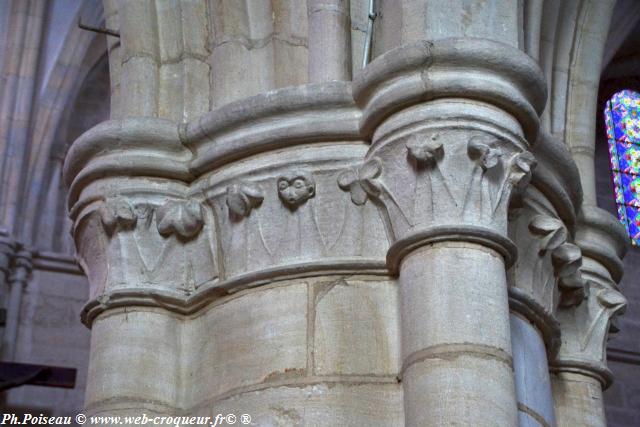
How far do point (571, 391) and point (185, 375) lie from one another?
53.0 inches

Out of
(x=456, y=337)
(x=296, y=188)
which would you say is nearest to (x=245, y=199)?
(x=296, y=188)

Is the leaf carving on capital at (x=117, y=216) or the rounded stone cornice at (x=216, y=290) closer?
the rounded stone cornice at (x=216, y=290)

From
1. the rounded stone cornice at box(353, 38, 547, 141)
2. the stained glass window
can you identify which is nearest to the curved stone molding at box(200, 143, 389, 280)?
the rounded stone cornice at box(353, 38, 547, 141)

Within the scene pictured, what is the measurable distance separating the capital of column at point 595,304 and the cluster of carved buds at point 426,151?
0.99 m

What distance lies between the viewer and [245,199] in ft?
11.7

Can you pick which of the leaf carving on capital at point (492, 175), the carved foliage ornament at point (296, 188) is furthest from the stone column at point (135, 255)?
the leaf carving on capital at point (492, 175)

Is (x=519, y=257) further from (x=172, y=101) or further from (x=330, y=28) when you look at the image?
(x=172, y=101)

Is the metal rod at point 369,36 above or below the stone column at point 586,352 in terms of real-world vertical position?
above

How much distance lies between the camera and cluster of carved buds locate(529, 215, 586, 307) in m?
3.68

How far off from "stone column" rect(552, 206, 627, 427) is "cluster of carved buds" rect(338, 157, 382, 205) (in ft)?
3.15

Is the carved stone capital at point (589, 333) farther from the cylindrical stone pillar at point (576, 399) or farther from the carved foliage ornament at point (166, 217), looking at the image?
the carved foliage ornament at point (166, 217)

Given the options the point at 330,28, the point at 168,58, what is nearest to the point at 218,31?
the point at 168,58

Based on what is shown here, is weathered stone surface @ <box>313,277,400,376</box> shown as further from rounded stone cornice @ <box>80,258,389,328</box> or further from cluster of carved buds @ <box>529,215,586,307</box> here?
cluster of carved buds @ <box>529,215,586,307</box>

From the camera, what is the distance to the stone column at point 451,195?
2.99 metres
